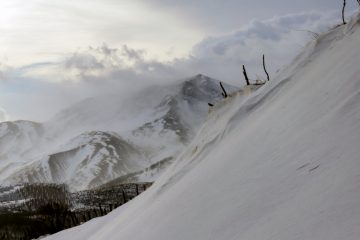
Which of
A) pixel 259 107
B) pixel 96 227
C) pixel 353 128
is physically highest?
pixel 259 107

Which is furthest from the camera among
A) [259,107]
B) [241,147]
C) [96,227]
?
[96,227]

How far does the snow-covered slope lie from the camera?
457 centimetres

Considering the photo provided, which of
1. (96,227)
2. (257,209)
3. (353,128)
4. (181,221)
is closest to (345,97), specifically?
(353,128)

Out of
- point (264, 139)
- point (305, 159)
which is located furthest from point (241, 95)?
point (305, 159)

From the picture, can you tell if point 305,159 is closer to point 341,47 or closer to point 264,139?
point 264,139

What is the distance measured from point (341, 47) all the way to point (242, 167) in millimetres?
3588

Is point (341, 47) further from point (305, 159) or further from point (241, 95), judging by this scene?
point (241, 95)

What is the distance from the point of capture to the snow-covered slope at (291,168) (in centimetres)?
457

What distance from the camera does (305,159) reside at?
5.92 meters

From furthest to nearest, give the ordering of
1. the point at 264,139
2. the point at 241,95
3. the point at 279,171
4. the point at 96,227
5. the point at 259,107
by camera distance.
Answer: the point at 96,227, the point at 241,95, the point at 259,107, the point at 264,139, the point at 279,171

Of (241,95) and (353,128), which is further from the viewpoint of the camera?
(241,95)

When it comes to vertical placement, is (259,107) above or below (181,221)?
above

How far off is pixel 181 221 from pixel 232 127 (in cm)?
465

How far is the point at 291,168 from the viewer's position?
5992 mm
